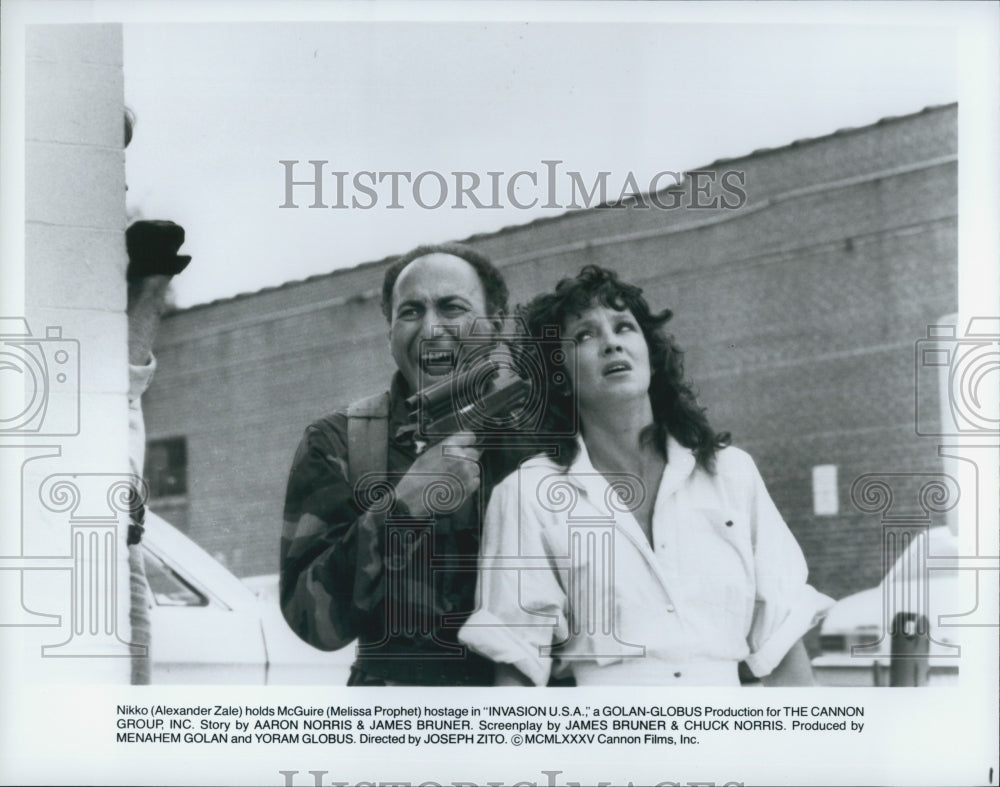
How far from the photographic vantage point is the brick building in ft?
11.6

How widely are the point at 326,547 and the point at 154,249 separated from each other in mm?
982

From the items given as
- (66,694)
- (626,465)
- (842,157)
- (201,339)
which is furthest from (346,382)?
(842,157)

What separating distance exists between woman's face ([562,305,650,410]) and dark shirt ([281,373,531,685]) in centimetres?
29

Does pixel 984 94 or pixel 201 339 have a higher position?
pixel 984 94

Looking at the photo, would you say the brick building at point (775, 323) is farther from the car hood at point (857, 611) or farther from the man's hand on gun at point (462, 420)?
the man's hand on gun at point (462, 420)

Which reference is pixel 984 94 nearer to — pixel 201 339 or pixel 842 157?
pixel 842 157

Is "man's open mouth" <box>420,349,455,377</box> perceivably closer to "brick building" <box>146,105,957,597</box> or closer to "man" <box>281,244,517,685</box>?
"man" <box>281,244,517,685</box>

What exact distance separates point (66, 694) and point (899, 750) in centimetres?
235

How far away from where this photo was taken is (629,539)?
11.4ft

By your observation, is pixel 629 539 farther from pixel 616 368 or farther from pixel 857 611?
pixel 857 611

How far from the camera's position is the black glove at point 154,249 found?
3.58 metres

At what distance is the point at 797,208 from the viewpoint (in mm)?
3527

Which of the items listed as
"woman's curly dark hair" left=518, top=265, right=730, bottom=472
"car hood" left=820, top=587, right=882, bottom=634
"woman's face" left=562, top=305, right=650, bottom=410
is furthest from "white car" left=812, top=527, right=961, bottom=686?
"woman's face" left=562, top=305, right=650, bottom=410

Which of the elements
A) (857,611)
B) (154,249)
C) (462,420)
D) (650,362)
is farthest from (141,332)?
(857,611)
